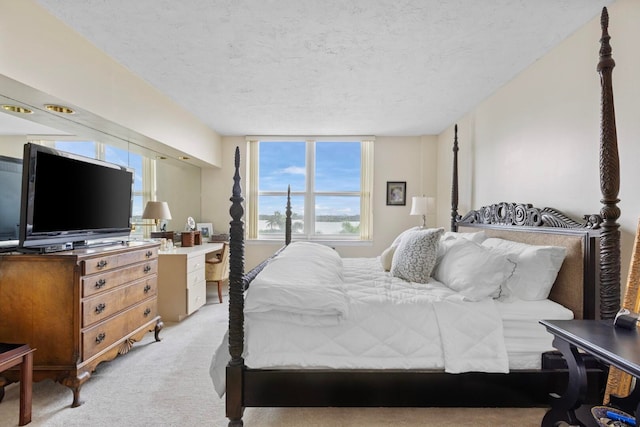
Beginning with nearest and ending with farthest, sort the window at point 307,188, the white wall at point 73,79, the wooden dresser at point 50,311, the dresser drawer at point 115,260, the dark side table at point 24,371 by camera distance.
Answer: the dark side table at point 24,371
the white wall at point 73,79
the wooden dresser at point 50,311
the dresser drawer at point 115,260
the window at point 307,188

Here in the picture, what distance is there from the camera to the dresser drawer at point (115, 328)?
6.84ft

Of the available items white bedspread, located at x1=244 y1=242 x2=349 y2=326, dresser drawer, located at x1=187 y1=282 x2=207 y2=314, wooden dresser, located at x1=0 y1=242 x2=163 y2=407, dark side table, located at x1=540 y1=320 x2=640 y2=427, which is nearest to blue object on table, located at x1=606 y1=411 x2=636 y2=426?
dark side table, located at x1=540 y1=320 x2=640 y2=427

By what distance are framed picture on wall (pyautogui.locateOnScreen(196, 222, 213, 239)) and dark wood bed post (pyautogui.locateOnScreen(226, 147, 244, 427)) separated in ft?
12.1

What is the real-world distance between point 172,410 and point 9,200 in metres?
1.67

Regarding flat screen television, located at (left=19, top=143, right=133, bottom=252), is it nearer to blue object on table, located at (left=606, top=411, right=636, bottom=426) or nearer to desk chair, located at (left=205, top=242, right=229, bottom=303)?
desk chair, located at (left=205, top=242, right=229, bottom=303)

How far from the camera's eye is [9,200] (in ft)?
6.63

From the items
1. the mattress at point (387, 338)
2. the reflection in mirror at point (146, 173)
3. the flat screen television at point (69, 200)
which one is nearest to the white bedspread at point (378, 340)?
the mattress at point (387, 338)

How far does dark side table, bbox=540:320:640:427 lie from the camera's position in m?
1.26

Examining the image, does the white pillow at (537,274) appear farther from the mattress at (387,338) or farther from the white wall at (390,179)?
the white wall at (390,179)

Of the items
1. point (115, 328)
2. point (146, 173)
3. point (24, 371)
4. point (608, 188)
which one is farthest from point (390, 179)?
point (24, 371)

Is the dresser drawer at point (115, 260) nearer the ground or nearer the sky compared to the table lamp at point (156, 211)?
nearer the ground

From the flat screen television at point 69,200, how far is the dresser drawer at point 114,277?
12.2 inches

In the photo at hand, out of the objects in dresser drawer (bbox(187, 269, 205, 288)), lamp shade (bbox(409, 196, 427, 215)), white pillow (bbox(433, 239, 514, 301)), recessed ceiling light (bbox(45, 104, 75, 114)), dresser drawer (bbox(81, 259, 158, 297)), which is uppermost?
A: recessed ceiling light (bbox(45, 104, 75, 114))

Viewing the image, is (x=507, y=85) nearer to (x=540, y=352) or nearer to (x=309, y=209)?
(x=540, y=352)
